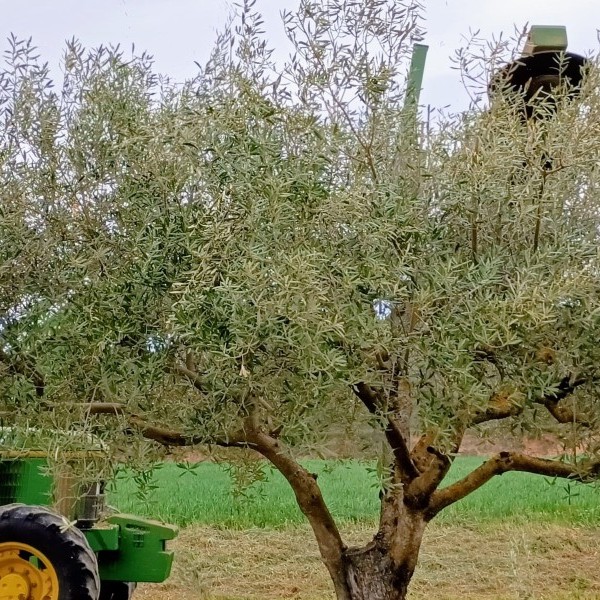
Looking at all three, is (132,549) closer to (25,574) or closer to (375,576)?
(25,574)

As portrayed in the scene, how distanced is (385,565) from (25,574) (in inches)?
98.2

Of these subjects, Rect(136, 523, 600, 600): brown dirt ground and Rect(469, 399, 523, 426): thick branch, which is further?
Rect(136, 523, 600, 600): brown dirt ground

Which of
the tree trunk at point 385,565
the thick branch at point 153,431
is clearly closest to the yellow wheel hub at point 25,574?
the thick branch at point 153,431

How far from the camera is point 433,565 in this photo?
11312 mm

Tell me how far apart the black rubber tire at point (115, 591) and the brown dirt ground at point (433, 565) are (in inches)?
91.7

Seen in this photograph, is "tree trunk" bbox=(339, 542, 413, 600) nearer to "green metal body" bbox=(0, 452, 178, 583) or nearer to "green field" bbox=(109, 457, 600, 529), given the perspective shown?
"green metal body" bbox=(0, 452, 178, 583)

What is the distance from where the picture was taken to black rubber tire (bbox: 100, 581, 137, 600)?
710 centimetres

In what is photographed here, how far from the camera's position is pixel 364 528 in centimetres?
1341

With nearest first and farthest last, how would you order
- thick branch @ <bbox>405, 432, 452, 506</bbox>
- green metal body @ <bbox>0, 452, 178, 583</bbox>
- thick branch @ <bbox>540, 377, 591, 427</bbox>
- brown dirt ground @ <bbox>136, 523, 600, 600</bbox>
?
thick branch @ <bbox>540, 377, 591, 427</bbox> < thick branch @ <bbox>405, 432, 452, 506</bbox> < green metal body @ <bbox>0, 452, 178, 583</bbox> < brown dirt ground @ <bbox>136, 523, 600, 600</bbox>

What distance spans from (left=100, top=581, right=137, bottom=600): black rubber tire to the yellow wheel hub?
1.50 meters

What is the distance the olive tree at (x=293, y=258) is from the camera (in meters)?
3.76

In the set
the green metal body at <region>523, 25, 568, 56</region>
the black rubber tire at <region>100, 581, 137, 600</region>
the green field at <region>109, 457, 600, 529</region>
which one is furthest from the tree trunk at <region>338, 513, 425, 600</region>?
the green field at <region>109, 457, 600, 529</region>

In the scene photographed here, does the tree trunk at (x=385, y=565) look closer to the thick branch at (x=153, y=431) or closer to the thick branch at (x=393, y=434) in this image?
the thick branch at (x=393, y=434)

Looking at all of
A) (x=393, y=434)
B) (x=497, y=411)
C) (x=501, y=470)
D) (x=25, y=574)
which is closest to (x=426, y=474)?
(x=501, y=470)
